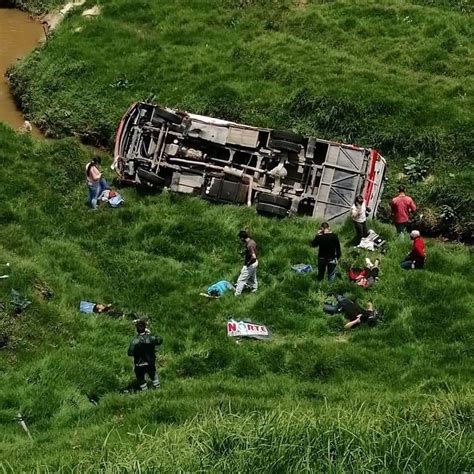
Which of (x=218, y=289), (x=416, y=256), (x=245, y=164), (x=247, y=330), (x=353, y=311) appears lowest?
(x=247, y=330)

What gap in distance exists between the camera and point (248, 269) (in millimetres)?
19047

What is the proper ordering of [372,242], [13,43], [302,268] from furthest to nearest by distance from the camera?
1. [13,43]
2. [372,242]
3. [302,268]

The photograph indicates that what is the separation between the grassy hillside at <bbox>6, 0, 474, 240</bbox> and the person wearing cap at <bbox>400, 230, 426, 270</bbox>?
138 inches

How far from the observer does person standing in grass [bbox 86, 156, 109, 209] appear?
2256 cm

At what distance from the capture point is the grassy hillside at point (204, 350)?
986cm

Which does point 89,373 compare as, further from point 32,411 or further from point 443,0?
point 443,0

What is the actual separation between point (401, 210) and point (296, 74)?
29.1 ft

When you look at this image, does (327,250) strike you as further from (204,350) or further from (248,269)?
(204,350)

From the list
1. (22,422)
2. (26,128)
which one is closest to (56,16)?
(26,128)

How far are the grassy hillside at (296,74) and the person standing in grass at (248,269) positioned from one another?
666 cm

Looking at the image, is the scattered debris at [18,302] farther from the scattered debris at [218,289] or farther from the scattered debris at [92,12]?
the scattered debris at [92,12]

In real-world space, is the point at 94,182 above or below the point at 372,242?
below

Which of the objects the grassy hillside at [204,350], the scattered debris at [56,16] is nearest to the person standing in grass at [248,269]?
the grassy hillside at [204,350]

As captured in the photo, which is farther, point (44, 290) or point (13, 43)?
point (13, 43)
